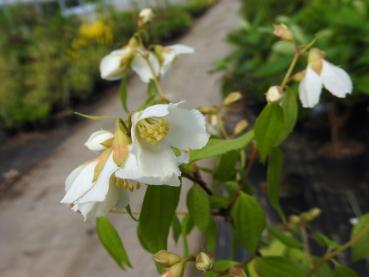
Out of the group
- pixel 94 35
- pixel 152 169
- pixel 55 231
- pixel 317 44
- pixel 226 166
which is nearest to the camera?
pixel 152 169

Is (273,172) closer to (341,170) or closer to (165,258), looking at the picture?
(165,258)

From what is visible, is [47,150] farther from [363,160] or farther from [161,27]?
[161,27]

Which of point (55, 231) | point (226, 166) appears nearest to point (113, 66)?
point (226, 166)

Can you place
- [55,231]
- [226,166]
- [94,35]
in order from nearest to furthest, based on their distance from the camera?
[226,166], [55,231], [94,35]

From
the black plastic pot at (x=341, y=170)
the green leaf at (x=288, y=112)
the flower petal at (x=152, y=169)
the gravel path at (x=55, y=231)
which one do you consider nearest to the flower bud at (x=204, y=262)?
the flower petal at (x=152, y=169)

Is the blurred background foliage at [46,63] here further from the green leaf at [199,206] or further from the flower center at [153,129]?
the flower center at [153,129]

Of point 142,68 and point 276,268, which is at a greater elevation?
point 142,68

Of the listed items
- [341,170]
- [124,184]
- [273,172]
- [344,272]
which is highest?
[124,184]
